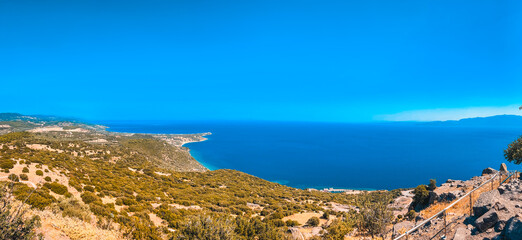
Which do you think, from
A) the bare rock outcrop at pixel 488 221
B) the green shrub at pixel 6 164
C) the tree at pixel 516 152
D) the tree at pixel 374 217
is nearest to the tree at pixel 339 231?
the tree at pixel 374 217

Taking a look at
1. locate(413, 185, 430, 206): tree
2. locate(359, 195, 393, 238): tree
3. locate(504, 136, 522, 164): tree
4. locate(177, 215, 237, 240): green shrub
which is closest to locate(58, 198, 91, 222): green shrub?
locate(177, 215, 237, 240): green shrub

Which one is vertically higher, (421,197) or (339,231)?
(339,231)

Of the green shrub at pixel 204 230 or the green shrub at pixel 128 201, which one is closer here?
the green shrub at pixel 204 230

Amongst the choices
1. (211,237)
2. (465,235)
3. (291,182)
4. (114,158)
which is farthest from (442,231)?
(291,182)

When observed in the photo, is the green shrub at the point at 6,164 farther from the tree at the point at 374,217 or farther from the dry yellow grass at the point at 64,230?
the tree at the point at 374,217

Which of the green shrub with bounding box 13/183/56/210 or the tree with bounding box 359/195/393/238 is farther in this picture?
the green shrub with bounding box 13/183/56/210

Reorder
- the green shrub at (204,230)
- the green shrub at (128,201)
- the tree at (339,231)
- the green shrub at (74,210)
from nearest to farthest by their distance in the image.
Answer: the green shrub at (204,230), the tree at (339,231), the green shrub at (74,210), the green shrub at (128,201)

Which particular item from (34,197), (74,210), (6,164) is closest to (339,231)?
(74,210)

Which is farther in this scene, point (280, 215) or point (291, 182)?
point (291, 182)

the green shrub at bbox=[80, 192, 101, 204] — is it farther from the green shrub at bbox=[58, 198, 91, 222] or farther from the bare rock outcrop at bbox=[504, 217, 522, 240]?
the bare rock outcrop at bbox=[504, 217, 522, 240]

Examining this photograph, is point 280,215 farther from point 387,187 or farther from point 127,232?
point 387,187

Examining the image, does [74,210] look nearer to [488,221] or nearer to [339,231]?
[339,231]
